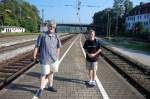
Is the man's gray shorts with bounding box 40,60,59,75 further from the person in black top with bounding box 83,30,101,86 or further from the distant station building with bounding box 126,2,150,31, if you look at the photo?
the distant station building with bounding box 126,2,150,31

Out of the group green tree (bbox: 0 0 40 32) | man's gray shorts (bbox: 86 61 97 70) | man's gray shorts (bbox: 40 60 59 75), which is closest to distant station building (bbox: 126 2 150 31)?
green tree (bbox: 0 0 40 32)

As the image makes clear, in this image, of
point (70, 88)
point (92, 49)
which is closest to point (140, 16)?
point (92, 49)

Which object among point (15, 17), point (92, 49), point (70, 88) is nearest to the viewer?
point (70, 88)

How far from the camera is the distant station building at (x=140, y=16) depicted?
424 feet

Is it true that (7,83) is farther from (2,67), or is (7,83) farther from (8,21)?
(8,21)

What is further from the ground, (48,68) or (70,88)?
(48,68)

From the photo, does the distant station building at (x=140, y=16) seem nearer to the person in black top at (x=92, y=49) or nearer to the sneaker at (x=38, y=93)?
the person in black top at (x=92, y=49)

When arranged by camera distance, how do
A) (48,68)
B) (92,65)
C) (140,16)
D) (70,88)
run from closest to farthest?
(48,68), (70,88), (92,65), (140,16)

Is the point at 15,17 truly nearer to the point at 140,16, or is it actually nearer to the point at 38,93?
the point at 140,16

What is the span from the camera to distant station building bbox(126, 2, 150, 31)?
12938 cm

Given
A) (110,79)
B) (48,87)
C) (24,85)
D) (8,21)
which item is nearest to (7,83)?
(24,85)

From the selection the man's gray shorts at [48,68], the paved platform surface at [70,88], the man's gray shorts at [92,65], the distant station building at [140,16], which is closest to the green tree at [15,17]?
the distant station building at [140,16]

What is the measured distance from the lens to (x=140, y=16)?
460ft

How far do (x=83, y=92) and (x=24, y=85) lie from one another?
6.33ft
